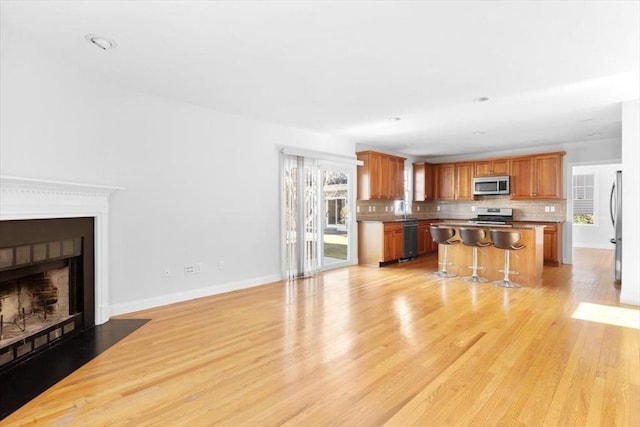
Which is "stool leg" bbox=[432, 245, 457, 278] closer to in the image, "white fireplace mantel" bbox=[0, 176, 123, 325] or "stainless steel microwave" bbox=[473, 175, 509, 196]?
"stainless steel microwave" bbox=[473, 175, 509, 196]

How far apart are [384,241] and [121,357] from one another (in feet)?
16.8

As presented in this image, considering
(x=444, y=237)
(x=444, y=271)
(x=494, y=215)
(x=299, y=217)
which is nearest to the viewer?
(x=299, y=217)

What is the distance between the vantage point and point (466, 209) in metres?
8.90

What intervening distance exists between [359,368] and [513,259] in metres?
4.20

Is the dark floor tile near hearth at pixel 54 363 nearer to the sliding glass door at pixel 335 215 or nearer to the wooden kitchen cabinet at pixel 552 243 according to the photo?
the sliding glass door at pixel 335 215

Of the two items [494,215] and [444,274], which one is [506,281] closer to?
[444,274]

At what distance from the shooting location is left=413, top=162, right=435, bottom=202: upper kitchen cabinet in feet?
29.0

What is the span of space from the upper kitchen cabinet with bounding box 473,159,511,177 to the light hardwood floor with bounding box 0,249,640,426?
4129 millimetres

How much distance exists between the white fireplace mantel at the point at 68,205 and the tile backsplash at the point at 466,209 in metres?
4.79

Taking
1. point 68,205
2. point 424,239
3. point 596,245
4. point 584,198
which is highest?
point 584,198

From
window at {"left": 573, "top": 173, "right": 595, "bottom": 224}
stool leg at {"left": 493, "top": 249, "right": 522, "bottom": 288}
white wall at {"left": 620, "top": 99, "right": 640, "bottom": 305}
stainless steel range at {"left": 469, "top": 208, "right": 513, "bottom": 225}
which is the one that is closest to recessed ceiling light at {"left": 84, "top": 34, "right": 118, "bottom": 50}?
stool leg at {"left": 493, "top": 249, "right": 522, "bottom": 288}

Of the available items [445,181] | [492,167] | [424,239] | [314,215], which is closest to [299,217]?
[314,215]

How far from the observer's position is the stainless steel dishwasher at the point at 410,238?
7550mm

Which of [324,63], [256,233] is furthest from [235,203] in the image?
[324,63]
